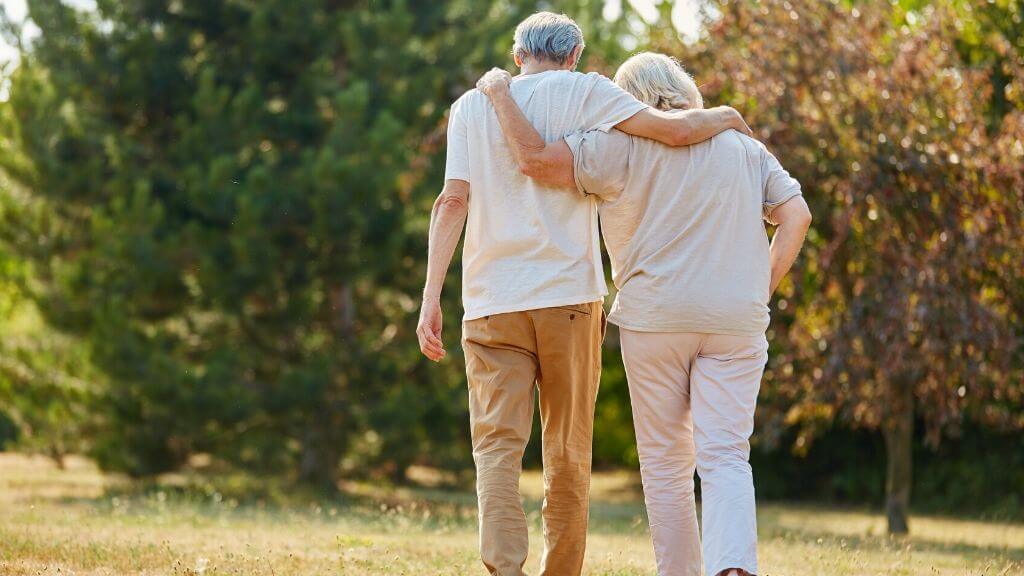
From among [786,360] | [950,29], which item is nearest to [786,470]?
[786,360]

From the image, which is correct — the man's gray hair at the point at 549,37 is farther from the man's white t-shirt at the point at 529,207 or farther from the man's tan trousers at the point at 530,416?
the man's tan trousers at the point at 530,416

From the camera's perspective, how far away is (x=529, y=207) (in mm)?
3496

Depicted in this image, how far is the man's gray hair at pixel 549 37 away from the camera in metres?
3.59

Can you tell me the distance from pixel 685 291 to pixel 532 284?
0.44 meters

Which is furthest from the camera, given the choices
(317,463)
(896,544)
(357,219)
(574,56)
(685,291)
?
(317,463)

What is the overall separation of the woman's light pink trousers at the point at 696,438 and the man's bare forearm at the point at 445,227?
58cm

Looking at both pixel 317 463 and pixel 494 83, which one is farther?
pixel 317 463

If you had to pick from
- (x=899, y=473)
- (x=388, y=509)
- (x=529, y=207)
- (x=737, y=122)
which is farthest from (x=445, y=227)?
(x=899, y=473)

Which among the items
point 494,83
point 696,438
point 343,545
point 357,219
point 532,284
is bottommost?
point 343,545

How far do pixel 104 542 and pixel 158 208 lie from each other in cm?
459

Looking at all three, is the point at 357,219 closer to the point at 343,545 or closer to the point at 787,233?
the point at 343,545

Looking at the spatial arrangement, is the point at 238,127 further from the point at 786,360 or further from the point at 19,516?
the point at 786,360

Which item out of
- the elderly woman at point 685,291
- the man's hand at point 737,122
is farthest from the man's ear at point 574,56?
the man's hand at point 737,122

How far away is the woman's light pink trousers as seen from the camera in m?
3.33
